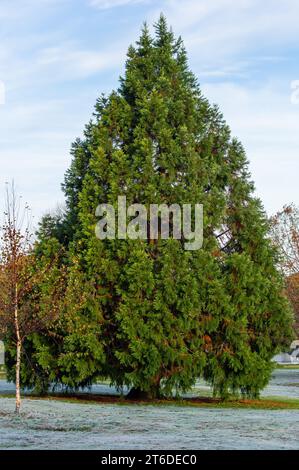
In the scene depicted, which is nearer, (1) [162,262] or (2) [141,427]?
(2) [141,427]

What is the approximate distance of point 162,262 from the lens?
2180cm

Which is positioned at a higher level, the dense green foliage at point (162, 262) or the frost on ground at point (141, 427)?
the dense green foliage at point (162, 262)

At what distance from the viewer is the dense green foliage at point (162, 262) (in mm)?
21516

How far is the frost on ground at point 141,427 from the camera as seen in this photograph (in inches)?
503

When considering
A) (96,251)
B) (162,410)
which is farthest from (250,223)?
(162,410)

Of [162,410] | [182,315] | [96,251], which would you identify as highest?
[96,251]

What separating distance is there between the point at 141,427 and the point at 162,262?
709 cm

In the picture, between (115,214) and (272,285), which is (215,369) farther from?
(115,214)

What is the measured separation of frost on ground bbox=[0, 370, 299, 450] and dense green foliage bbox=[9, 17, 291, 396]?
1509 millimetres

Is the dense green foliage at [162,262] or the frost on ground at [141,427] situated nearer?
the frost on ground at [141,427]

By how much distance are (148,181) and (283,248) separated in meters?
24.0

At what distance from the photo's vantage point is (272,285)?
23.4m

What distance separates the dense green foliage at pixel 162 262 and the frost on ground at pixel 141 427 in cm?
151

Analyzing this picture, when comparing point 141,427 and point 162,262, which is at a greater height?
point 162,262
